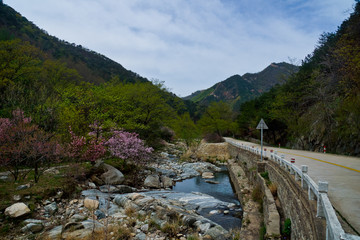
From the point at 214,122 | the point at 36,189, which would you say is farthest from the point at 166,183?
the point at 214,122

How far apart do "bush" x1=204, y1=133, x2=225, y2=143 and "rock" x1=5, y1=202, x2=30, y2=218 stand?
118 feet

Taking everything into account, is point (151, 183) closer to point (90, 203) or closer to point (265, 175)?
point (90, 203)

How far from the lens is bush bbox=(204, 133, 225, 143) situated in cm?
4165

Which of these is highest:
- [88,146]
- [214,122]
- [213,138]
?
[214,122]

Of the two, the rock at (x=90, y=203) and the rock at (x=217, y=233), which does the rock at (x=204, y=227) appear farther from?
the rock at (x=90, y=203)

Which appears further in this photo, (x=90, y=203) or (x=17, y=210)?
(x=90, y=203)

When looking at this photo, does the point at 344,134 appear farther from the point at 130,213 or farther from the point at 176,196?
the point at 130,213

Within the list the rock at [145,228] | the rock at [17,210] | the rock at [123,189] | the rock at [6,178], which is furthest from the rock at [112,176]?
the rock at [145,228]

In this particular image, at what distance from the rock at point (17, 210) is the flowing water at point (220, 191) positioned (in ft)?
24.7

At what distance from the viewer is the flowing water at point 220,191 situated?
9.46 meters

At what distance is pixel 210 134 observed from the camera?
44.1 m

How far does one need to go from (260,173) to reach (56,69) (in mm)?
37039

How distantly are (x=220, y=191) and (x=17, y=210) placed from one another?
11.7 meters

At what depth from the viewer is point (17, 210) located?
7562 millimetres
